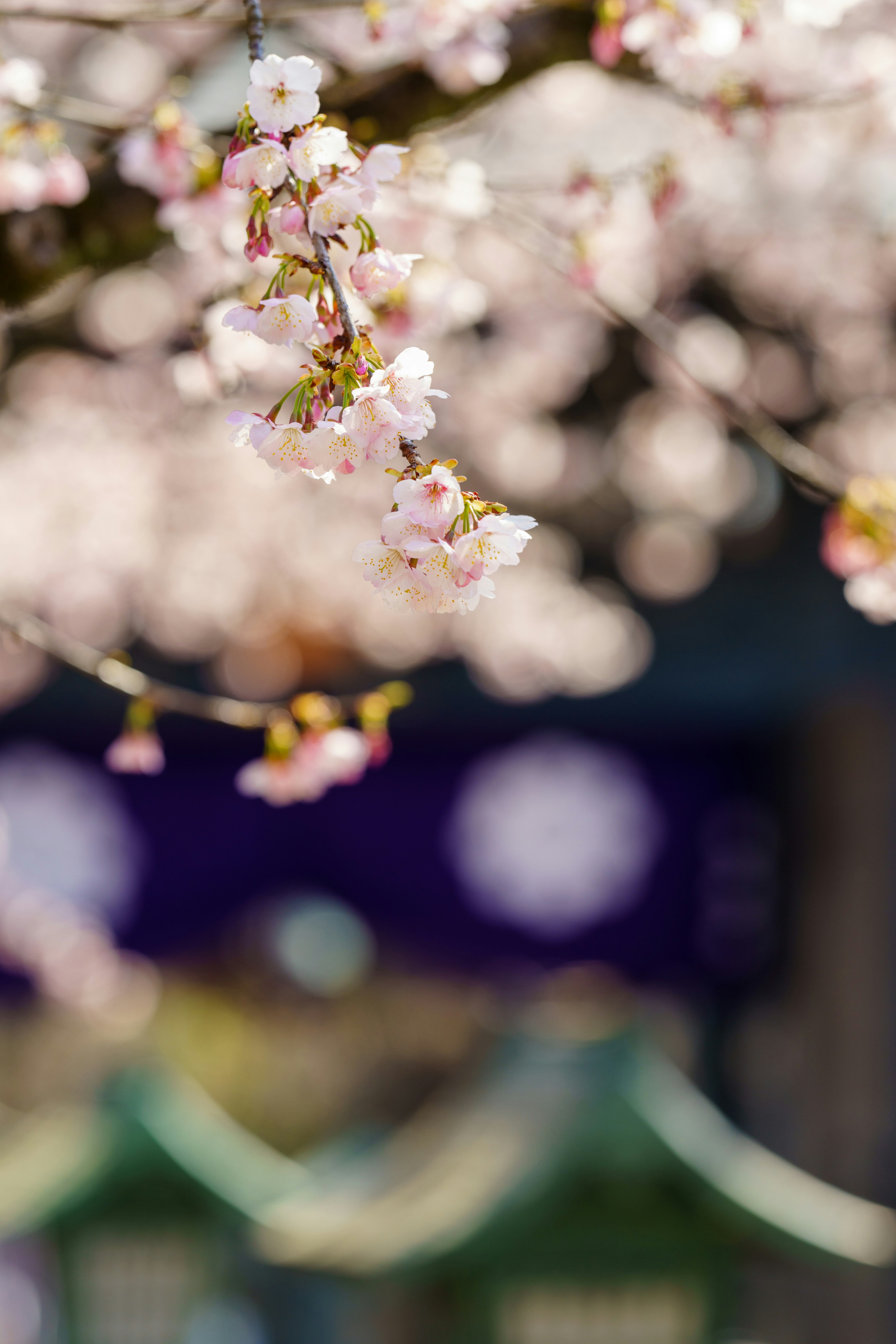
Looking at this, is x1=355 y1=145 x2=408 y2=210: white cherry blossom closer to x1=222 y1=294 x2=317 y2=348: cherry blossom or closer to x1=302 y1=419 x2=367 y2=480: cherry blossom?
x1=222 y1=294 x2=317 y2=348: cherry blossom

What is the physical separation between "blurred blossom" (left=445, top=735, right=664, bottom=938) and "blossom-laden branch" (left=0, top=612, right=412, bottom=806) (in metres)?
5.00

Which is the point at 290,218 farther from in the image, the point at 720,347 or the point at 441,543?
the point at 720,347

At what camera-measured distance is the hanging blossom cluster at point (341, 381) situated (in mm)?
1278

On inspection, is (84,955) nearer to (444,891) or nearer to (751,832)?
(444,891)

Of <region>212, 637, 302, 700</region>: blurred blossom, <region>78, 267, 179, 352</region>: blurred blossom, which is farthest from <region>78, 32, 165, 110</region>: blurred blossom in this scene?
<region>212, 637, 302, 700</region>: blurred blossom

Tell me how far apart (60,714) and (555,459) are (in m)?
3.28

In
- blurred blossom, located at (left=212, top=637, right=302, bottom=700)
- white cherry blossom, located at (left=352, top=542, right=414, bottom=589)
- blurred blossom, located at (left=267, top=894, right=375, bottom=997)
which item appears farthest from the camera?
blurred blossom, located at (left=212, top=637, right=302, bottom=700)

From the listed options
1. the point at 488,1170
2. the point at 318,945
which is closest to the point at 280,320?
the point at 488,1170

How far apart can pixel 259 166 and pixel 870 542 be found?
131cm

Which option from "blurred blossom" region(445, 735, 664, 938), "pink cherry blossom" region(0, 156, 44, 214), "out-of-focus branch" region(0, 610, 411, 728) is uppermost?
"pink cherry blossom" region(0, 156, 44, 214)

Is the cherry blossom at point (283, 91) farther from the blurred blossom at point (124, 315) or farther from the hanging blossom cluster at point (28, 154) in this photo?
the blurred blossom at point (124, 315)

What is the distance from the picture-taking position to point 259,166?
141 cm

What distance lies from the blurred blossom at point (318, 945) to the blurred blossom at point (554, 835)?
727mm

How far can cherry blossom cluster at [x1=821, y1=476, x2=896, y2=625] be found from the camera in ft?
7.20
